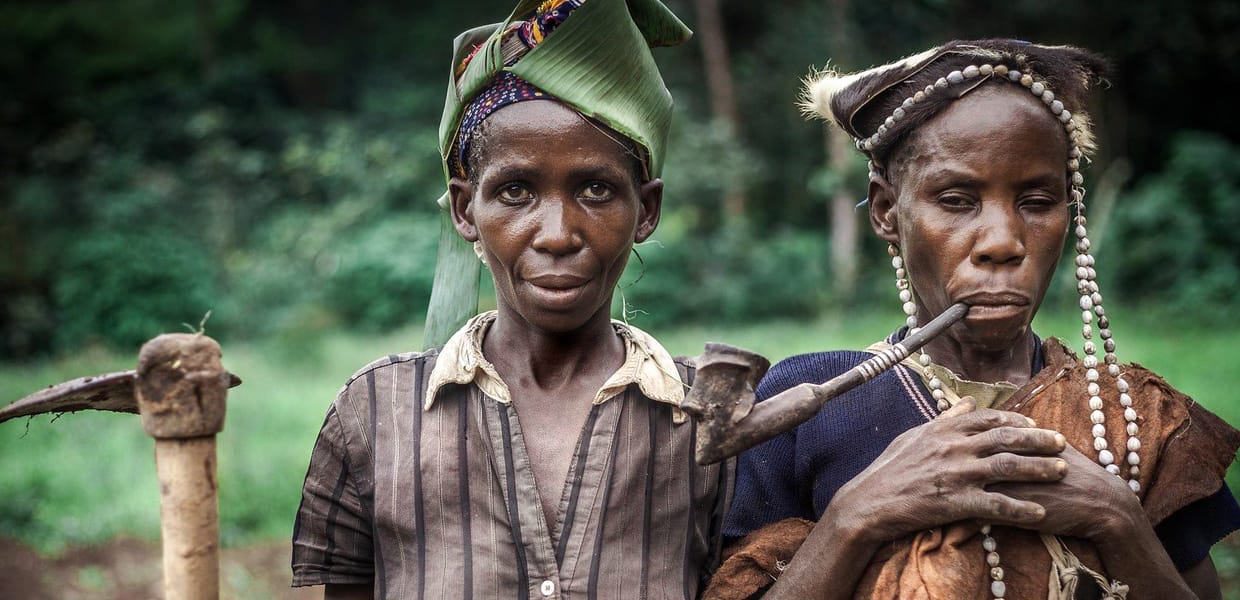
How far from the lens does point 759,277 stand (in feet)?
41.8

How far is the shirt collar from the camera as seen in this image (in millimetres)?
2043

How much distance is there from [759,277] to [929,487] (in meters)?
11.1

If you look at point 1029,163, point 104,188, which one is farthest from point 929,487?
point 104,188

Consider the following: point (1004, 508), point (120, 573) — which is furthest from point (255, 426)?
point (1004, 508)

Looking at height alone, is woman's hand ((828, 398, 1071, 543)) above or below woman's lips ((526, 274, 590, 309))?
below

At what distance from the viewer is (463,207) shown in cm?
213

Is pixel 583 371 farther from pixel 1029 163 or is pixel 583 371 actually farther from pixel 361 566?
pixel 1029 163

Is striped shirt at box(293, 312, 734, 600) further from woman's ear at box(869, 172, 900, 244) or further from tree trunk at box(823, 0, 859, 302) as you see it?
tree trunk at box(823, 0, 859, 302)

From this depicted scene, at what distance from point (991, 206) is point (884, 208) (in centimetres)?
26

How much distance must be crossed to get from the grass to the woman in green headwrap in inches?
146

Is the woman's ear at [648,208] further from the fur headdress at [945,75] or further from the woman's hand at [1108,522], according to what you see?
the woman's hand at [1108,522]

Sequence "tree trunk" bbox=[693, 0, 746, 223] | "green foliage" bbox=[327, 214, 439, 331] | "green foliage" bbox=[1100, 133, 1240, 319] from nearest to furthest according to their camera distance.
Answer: "green foliage" bbox=[1100, 133, 1240, 319]
"green foliage" bbox=[327, 214, 439, 331]
"tree trunk" bbox=[693, 0, 746, 223]

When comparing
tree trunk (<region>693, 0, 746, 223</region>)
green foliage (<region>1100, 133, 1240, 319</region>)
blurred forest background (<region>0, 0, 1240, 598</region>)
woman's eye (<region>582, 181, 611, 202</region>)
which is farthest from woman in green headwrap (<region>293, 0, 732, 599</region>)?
tree trunk (<region>693, 0, 746, 223</region>)

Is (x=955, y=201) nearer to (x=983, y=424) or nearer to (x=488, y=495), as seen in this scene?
(x=983, y=424)
